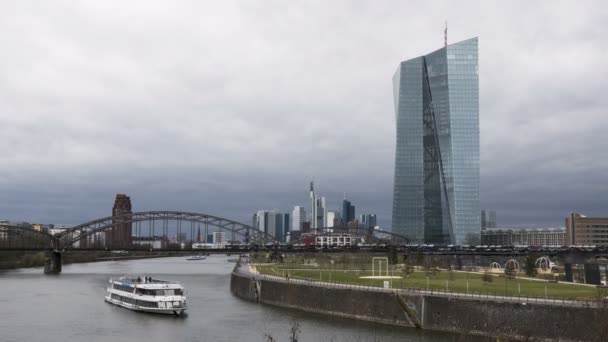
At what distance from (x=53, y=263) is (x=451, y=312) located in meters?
A: 97.6

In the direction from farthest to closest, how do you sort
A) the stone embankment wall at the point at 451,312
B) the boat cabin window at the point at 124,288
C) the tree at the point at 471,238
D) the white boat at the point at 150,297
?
the tree at the point at 471,238 → the boat cabin window at the point at 124,288 → the white boat at the point at 150,297 → the stone embankment wall at the point at 451,312

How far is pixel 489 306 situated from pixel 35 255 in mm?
128367

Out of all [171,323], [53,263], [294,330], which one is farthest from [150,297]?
[53,263]

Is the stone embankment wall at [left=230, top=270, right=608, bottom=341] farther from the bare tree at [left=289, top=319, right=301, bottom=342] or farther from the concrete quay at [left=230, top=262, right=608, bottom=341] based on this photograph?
the bare tree at [left=289, top=319, right=301, bottom=342]

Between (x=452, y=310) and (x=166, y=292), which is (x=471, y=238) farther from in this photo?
(x=452, y=310)

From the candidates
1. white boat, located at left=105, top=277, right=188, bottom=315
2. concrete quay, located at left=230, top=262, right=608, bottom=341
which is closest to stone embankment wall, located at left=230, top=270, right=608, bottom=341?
concrete quay, located at left=230, top=262, right=608, bottom=341

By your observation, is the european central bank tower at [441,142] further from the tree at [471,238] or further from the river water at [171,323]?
the river water at [171,323]

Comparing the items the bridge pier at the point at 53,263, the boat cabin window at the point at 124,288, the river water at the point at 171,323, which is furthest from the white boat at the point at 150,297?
the bridge pier at the point at 53,263

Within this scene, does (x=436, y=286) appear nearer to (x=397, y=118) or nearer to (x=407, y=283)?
(x=407, y=283)

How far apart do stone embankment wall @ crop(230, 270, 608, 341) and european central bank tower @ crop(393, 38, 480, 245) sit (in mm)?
130144

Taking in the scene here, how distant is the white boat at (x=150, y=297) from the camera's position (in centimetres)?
6444

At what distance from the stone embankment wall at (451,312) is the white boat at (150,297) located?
1060 centimetres

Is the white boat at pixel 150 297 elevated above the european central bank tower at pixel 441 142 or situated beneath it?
situated beneath

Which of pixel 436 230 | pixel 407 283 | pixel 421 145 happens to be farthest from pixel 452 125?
pixel 407 283
